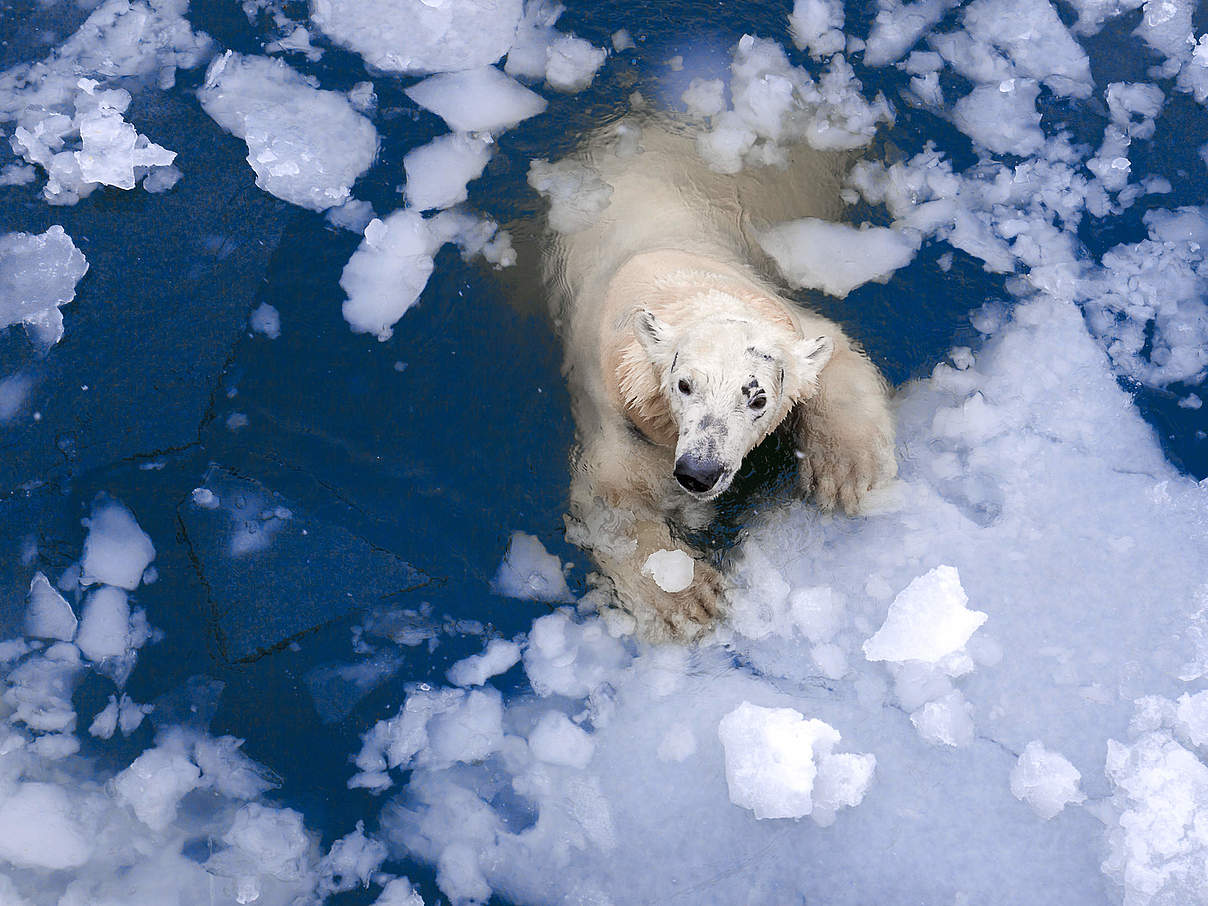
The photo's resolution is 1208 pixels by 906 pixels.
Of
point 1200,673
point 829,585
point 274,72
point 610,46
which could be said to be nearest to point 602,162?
point 610,46

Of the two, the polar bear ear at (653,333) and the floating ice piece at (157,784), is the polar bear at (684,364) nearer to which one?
the polar bear ear at (653,333)

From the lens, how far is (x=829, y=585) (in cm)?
463

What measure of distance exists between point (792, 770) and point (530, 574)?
1507mm

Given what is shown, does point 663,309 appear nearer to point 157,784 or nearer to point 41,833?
point 157,784

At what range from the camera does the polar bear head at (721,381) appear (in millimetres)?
3699

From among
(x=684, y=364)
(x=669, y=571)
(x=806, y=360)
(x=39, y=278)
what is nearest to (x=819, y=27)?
A: (x=806, y=360)

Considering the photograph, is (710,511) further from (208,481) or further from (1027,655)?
(208,481)

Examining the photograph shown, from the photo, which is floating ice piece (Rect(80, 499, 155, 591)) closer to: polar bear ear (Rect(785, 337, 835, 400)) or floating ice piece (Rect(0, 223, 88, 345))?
floating ice piece (Rect(0, 223, 88, 345))

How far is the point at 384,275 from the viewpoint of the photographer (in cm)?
511

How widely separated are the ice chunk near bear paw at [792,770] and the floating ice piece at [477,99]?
3493 mm

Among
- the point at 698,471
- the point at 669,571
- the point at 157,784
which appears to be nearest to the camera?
the point at 698,471

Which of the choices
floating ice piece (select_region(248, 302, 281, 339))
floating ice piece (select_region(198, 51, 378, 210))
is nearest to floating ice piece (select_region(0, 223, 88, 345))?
floating ice piece (select_region(248, 302, 281, 339))

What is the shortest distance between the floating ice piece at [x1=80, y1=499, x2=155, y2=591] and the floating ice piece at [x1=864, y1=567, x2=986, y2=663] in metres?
3.45

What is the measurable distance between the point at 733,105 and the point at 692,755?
3.51 meters
